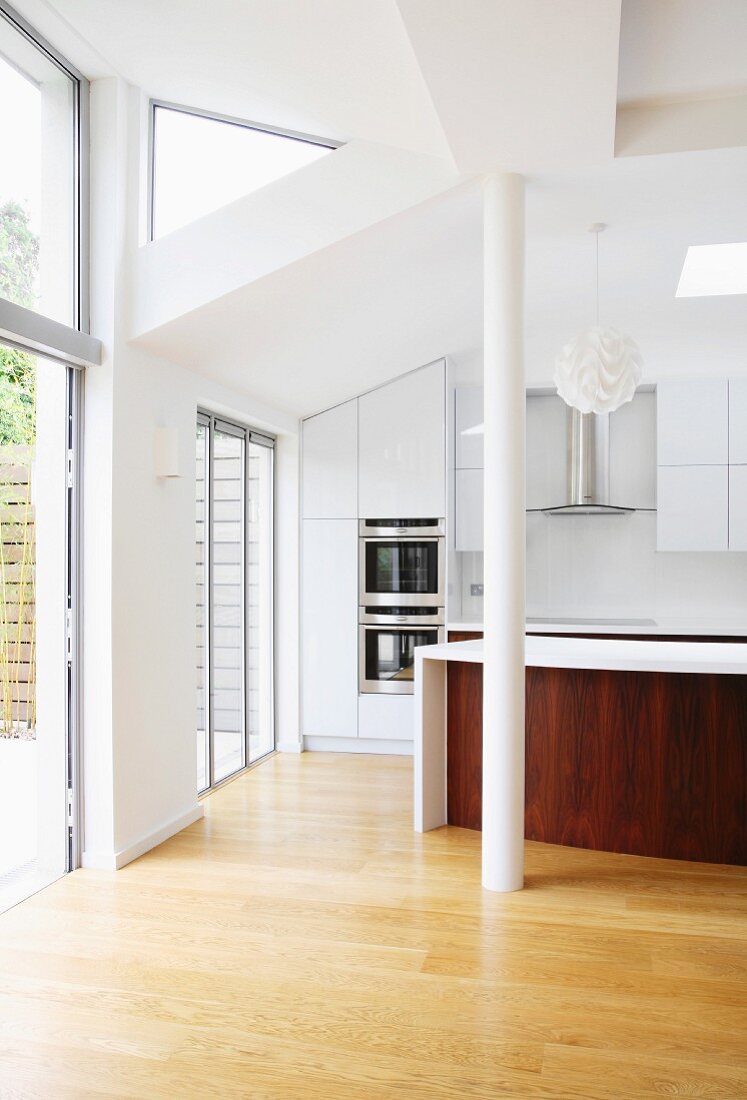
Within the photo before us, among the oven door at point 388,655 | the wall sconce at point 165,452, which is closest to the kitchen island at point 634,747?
the wall sconce at point 165,452

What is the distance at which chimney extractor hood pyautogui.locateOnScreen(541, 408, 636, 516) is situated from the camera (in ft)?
19.4

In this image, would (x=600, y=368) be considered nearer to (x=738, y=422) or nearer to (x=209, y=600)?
(x=209, y=600)

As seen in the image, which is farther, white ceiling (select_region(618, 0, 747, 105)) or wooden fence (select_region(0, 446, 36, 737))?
wooden fence (select_region(0, 446, 36, 737))

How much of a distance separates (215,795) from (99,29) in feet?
11.6

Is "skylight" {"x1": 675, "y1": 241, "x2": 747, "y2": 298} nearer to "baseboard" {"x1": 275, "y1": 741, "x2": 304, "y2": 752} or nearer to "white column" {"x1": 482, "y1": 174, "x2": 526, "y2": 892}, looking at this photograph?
"white column" {"x1": 482, "y1": 174, "x2": 526, "y2": 892}

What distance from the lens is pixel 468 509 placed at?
19.6 ft

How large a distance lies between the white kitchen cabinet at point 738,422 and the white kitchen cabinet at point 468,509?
1.64m

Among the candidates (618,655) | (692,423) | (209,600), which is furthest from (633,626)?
(209,600)

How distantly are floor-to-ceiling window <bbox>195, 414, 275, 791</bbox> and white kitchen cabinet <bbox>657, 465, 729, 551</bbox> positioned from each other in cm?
261

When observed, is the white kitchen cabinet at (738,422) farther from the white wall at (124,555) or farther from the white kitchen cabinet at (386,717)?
the white wall at (124,555)

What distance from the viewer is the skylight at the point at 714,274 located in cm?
466

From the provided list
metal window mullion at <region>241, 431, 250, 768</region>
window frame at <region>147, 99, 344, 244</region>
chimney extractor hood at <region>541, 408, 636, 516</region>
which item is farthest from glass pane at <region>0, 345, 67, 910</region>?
chimney extractor hood at <region>541, 408, 636, 516</region>

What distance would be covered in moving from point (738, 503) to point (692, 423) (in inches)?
23.6

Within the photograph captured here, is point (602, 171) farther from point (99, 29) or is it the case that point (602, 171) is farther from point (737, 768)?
point (737, 768)
